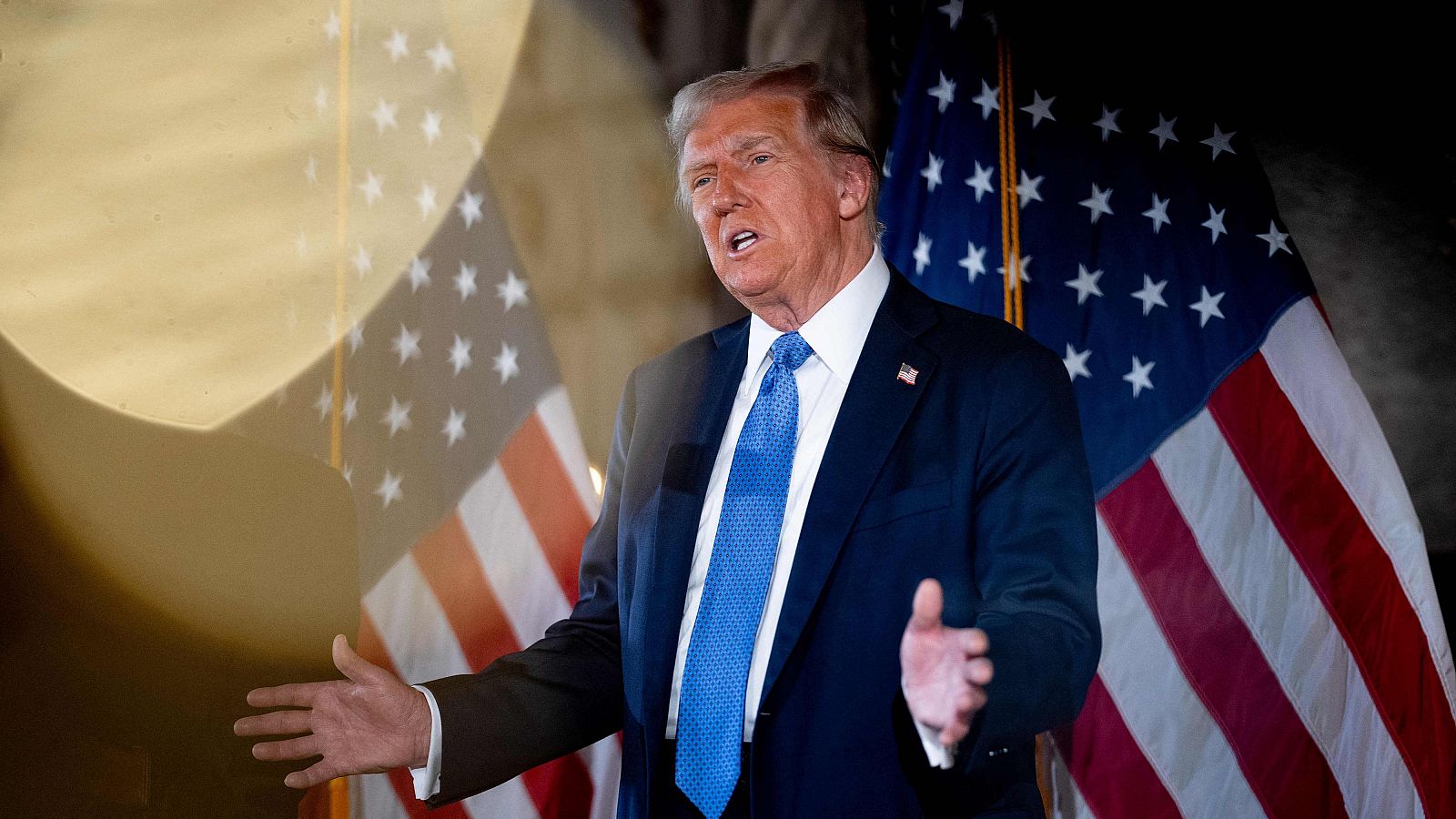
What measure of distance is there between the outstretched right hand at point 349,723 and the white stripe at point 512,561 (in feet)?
2.92

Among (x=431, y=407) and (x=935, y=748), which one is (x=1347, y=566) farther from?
(x=431, y=407)

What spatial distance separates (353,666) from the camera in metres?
1.46

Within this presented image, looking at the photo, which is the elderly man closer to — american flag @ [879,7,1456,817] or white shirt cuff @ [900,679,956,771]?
white shirt cuff @ [900,679,956,771]

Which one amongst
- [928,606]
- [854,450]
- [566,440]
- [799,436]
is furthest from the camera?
[566,440]

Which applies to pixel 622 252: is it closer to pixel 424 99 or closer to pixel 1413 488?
pixel 424 99

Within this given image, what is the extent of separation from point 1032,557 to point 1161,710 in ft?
3.51

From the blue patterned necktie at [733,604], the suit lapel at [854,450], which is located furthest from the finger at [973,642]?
the blue patterned necktie at [733,604]

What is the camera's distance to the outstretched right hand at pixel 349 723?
145 cm

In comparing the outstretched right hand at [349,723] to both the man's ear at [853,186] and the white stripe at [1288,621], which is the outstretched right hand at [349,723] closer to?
the man's ear at [853,186]

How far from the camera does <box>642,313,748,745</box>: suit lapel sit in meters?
1.53

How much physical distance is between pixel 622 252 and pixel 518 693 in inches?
47.9

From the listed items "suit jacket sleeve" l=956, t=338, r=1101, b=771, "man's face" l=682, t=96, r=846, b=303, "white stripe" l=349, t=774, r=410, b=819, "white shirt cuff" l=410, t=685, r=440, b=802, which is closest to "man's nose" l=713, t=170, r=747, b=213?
"man's face" l=682, t=96, r=846, b=303

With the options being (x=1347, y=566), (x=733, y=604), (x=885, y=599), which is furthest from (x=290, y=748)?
(x=1347, y=566)

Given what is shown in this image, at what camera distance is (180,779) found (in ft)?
5.58
